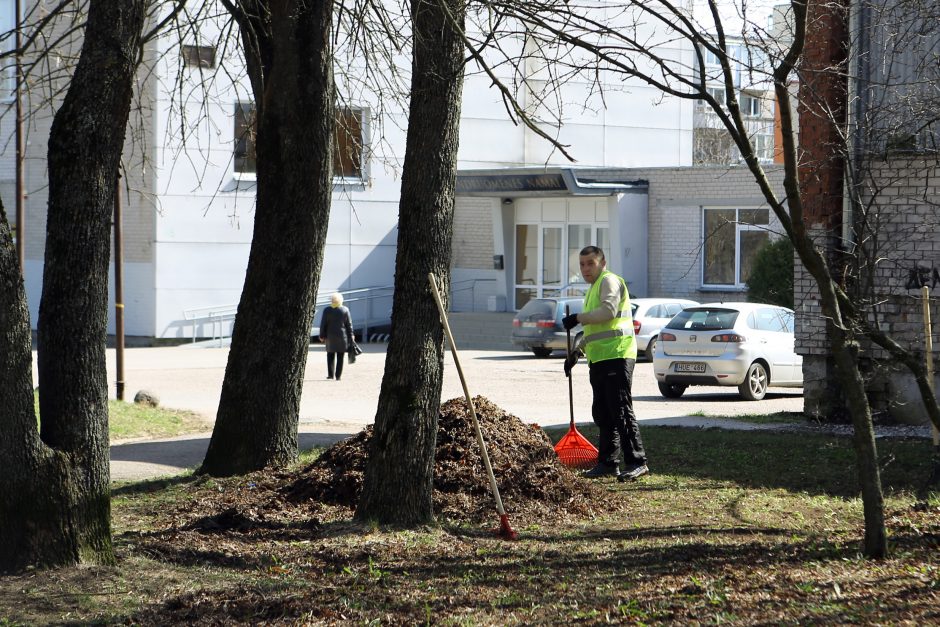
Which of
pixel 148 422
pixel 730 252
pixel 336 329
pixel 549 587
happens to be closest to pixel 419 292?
pixel 549 587

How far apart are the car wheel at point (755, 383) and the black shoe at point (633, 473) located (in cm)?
872

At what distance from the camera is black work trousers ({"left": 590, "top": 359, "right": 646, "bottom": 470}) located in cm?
931

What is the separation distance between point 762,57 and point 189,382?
50.0ft

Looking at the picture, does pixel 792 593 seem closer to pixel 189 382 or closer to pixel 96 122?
pixel 96 122

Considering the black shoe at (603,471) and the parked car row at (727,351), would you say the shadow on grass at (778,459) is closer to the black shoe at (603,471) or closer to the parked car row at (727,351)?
the black shoe at (603,471)

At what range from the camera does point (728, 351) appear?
57.8 ft

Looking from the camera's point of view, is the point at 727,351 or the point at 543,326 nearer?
the point at 727,351

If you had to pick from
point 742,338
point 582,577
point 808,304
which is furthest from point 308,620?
point 742,338

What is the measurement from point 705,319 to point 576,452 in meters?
8.66

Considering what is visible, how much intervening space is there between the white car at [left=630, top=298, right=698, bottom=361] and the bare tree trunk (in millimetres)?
19596

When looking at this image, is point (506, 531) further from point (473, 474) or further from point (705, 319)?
point (705, 319)

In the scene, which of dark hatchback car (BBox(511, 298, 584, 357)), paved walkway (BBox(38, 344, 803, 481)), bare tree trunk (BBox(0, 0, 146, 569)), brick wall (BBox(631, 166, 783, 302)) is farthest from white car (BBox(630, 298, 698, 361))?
bare tree trunk (BBox(0, 0, 146, 569))

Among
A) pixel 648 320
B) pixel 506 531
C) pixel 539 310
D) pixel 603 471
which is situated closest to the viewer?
pixel 506 531

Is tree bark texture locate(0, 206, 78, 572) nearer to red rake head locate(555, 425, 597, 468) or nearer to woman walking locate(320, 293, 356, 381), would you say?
red rake head locate(555, 425, 597, 468)
